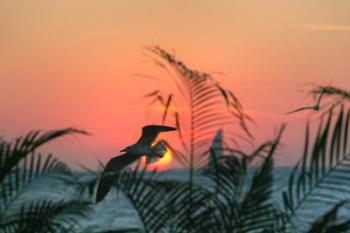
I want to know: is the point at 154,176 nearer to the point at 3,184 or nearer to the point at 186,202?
the point at 186,202

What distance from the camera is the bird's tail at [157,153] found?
1.40 m

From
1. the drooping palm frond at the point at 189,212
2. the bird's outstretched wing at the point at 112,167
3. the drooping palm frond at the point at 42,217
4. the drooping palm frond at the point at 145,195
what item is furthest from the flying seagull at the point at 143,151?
the drooping palm frond at the point at 42,217

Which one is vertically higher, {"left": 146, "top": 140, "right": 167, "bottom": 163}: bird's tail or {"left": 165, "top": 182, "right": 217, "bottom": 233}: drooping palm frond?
{"left": 146, "top": 140, "right": 167, "bottom": 163}: bird's tail

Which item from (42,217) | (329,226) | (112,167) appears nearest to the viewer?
(112,167)

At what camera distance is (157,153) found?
146cm

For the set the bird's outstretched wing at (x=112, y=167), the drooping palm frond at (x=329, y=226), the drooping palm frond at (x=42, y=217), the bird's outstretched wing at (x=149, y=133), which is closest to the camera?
the bird's outstretched wing at (x=112, y=167)

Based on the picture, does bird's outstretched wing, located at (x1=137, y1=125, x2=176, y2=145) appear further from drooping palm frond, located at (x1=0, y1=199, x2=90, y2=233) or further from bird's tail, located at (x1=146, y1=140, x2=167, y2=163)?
drooping palm frond, located at (x1=0, y1=199, x2=90, y2=233)

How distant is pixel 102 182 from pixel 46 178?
2.04 m

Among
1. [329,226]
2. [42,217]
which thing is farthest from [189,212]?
[42,217]

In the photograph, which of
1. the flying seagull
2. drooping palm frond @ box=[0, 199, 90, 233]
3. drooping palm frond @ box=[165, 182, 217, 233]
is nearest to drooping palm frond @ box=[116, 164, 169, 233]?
drooping palm frond @ box=[165, 182, 217, 233]

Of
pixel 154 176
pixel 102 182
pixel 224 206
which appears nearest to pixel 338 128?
pixel 224 206

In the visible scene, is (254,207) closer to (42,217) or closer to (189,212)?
Answer: (189,212)

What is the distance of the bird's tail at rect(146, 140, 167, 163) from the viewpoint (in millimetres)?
1404

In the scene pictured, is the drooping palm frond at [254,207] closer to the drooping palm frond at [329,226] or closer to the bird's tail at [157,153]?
the drooping palm frond at [329,226]
